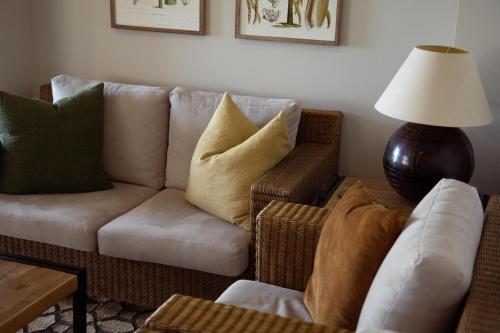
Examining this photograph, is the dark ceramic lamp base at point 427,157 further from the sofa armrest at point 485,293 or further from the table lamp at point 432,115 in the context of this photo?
the sofa armrest at point 485,293

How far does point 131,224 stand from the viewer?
8.12 feet

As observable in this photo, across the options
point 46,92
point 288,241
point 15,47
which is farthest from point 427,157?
point 15,47

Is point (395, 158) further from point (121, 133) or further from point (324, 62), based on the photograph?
point (121, 133)

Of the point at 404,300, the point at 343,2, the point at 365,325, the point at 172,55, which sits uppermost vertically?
the point at 343,2

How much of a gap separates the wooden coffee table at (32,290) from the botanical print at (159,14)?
1.50 metres

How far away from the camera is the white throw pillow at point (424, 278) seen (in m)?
1.28

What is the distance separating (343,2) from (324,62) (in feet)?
0.94

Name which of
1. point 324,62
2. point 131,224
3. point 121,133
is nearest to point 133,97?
point 121,133

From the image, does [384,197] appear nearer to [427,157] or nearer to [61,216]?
[427,157]

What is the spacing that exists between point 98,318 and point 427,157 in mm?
1440

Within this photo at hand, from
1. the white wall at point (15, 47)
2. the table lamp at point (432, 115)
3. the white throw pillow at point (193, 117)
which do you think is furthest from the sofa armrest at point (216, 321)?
the white wall at point (15, 47)

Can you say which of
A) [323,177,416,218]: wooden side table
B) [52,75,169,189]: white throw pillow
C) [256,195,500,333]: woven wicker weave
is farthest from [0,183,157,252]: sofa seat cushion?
[323,177,416,218]: wooden side table

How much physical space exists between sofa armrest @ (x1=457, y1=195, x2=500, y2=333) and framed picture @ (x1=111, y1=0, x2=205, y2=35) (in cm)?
194

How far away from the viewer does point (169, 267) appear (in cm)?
245
